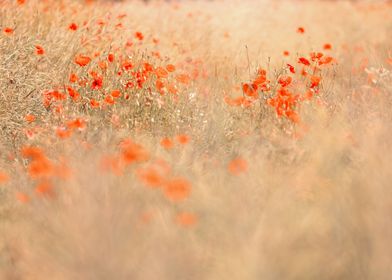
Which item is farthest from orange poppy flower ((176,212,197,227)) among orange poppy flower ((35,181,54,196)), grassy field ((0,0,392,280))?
orange poppy flower ((35,181,54,196))

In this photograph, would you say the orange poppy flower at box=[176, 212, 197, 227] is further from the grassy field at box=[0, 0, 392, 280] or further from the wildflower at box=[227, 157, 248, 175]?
the wildflower at box=[227, 157, 248, 175]

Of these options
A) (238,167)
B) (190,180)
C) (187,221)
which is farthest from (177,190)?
(190,180)

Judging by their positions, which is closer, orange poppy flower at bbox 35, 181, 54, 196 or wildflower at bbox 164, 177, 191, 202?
wildflower at bbox 164, 177, 191, 202

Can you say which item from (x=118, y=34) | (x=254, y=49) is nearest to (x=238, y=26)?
(x=254, y=49)

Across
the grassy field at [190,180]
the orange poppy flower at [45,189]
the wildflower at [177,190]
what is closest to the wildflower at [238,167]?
the grassy field at [190,180]

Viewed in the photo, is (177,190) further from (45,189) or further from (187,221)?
(45,189)

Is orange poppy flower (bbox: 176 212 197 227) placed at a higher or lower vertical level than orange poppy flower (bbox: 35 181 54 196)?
higher

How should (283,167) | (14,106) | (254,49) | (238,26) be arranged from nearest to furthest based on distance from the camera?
(283,167) < (14,106) < (254,49) < (238,26)

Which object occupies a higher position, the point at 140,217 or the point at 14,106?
the point at 140,217

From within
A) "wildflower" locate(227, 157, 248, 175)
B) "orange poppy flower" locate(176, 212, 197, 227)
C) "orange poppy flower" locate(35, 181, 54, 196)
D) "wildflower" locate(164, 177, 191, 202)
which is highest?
"wildflower" locate(227, 157, 248, 175)

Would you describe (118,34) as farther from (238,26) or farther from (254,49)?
(238,26)

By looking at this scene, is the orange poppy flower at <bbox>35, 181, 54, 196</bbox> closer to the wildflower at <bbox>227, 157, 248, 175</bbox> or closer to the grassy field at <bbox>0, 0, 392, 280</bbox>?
the grassy field at <bbox>0, 0, 392, 280</bbox>
